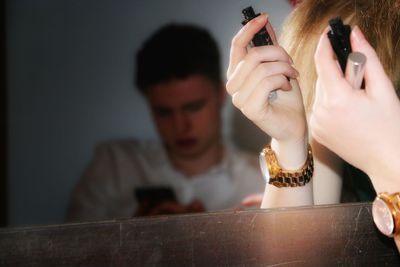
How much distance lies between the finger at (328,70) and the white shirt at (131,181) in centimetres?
89

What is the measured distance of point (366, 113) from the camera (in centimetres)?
39

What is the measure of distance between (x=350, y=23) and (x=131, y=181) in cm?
96

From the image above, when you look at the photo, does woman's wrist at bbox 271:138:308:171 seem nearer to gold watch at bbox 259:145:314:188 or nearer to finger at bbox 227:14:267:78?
gold watch at bbox 259:145:314:188

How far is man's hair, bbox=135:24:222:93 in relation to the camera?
1.33 m

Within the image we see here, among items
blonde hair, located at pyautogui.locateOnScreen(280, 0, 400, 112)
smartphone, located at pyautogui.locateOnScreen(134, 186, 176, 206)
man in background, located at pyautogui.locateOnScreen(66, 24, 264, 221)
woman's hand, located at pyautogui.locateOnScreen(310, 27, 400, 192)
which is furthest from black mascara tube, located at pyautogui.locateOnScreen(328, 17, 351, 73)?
smartphone, located at pyautogui.locateOnScreen(134, 186, 176, 206)

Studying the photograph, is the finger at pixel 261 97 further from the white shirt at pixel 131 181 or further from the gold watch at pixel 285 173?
the white shirt at pixel 131 181

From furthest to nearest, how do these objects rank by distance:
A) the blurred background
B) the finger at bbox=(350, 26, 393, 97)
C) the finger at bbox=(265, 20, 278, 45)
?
the blurred background, the finger at bbox=(265, 20, 278, 45), the finger at bbox=(350, 26, 393, 97)

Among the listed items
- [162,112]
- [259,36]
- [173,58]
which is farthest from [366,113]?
[173,58]

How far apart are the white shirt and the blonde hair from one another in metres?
0.77

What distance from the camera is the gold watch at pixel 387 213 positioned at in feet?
1.28

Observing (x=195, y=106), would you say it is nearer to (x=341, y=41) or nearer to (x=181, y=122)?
(x=181, y=122)

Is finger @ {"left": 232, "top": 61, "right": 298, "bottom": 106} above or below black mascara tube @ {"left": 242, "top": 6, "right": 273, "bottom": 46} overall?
below

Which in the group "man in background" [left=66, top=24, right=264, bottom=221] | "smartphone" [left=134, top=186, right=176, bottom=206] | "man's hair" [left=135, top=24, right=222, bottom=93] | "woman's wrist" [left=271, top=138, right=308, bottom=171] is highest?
"man's hair" [left=135, top=24, right=222, bottom=93]

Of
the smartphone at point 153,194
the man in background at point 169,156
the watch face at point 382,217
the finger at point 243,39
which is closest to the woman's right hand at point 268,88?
the finger at point 243,39
